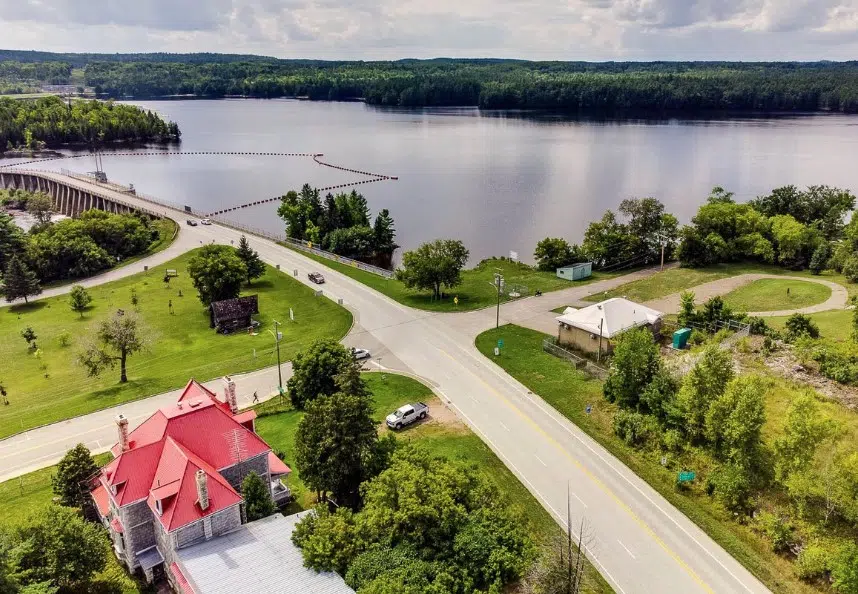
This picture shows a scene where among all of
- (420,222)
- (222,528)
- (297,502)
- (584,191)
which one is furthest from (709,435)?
(584,191)

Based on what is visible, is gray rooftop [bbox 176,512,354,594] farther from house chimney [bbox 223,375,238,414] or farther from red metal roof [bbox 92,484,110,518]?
house chimney [bbox 223,375,238,414]

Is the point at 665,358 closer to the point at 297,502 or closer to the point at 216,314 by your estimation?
the point at 297,502

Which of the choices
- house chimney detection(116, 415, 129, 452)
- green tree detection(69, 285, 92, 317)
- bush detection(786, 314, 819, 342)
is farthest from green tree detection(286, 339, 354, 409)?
green tree detection(69, 285, 92, 317)

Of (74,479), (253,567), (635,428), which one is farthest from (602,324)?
(74,479)

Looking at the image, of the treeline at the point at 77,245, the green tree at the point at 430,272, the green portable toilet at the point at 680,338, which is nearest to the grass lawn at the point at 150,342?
the green tree at the point at 430,272

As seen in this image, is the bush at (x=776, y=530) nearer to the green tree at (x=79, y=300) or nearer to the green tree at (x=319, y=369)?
the green tree at (x=319, y=369)

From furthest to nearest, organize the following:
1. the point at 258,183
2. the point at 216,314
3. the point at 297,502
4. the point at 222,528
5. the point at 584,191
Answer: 1. the point at 258,183
2. the point at 584,191
3. the point at 216,314
4. the point at 297,502
5. the point at 222,528

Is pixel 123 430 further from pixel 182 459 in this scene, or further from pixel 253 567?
pixel 253 567
